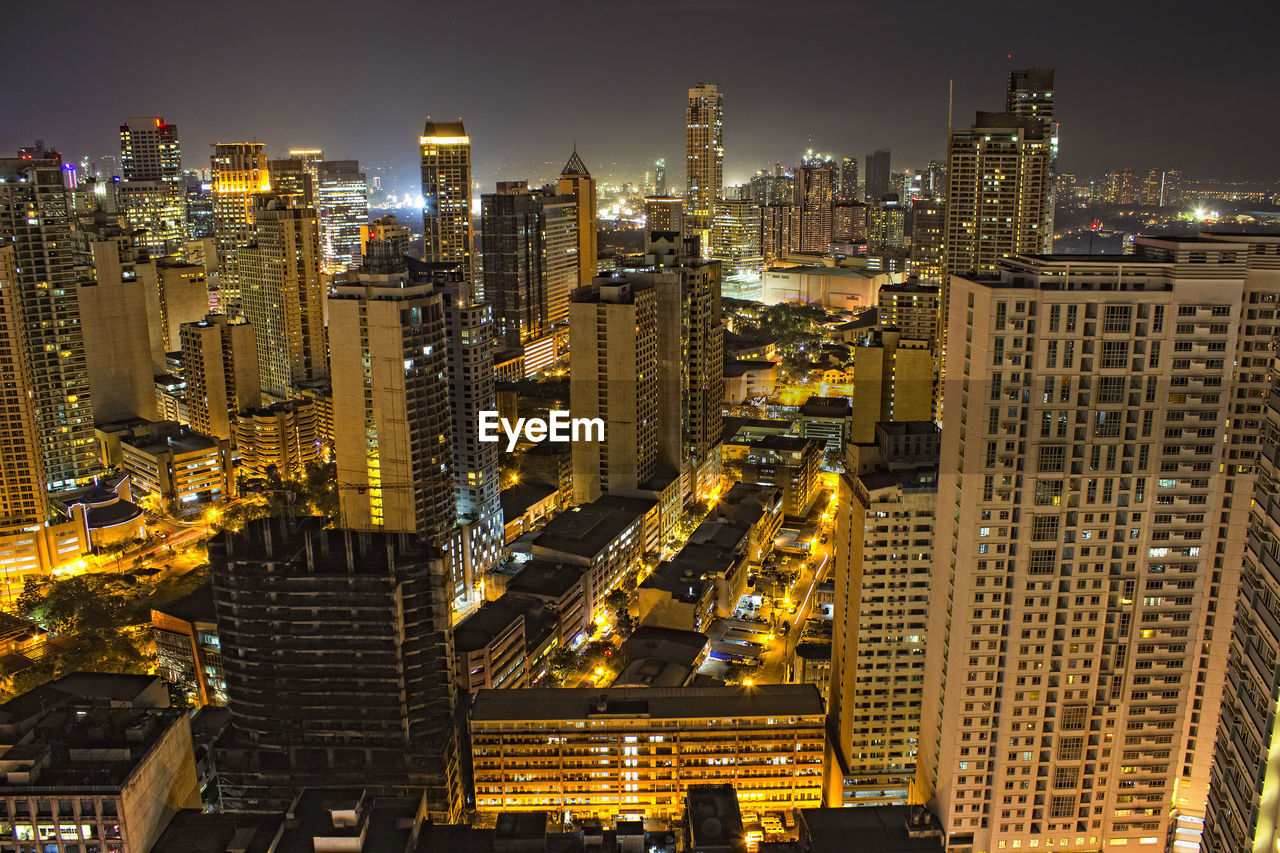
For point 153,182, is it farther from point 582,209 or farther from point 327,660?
point 327,660

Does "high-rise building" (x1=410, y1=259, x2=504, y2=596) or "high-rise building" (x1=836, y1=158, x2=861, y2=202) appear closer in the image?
"high-rise building" (x1=410, y1=259, x2=504, y2=596)

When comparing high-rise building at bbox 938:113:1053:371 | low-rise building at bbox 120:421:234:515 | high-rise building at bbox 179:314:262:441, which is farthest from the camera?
high-rise building at bbox 938:113:1053:371

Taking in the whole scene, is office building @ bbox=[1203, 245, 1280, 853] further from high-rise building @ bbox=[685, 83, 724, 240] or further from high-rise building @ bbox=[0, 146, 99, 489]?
high-rise building @ bbox=[685, 83, 724, 240]

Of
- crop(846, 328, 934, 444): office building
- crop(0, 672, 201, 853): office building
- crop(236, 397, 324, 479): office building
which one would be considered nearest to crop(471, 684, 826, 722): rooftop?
crop(0, 672, 201, 853): office building

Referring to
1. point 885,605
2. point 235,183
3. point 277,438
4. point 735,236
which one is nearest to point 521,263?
point 235,183

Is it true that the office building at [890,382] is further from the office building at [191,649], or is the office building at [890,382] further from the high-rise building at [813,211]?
the high-rise building at [813,211]

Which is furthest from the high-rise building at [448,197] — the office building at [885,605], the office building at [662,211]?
the office building at [885,605]

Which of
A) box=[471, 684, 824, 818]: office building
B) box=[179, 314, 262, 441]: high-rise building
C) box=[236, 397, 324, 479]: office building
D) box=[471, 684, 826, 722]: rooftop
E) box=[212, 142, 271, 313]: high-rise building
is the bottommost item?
box=[471, 684, 824, 818]: office building
